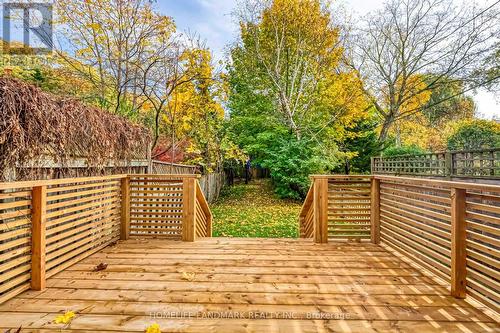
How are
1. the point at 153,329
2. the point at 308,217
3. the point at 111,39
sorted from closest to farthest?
the point at 153,329, the point at 308,217, the point at 111,39

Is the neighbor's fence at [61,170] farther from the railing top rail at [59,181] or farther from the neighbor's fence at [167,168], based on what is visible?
the neighbor's fence at [167,168]

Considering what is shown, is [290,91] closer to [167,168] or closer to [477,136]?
[167,168]

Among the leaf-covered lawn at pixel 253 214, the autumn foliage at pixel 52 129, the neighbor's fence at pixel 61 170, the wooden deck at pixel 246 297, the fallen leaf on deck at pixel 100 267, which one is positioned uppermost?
the autumn foliage at pixel 52 129

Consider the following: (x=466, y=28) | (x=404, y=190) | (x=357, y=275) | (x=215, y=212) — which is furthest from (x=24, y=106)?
(x=466, y=28)

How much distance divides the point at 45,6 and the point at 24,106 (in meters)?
4.92

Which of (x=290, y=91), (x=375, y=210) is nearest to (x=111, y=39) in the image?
(x=375, y=210)

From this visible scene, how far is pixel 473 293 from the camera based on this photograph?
2.12 meters

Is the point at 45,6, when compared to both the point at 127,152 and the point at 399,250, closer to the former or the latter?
the point at 127,152

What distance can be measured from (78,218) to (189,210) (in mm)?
1410

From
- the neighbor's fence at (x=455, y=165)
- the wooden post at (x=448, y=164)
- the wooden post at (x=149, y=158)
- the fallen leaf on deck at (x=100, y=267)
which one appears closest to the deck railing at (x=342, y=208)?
the fallen leaf on deck at (x=100, y=267)

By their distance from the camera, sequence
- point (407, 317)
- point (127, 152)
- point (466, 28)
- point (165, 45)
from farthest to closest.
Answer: point (466, 28) < point (165, 45) < point (127, 152) < point (407, 317)

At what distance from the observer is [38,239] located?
7.54ft

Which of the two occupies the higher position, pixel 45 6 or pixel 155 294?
pixel 45 6

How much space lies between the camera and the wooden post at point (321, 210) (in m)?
3.73
